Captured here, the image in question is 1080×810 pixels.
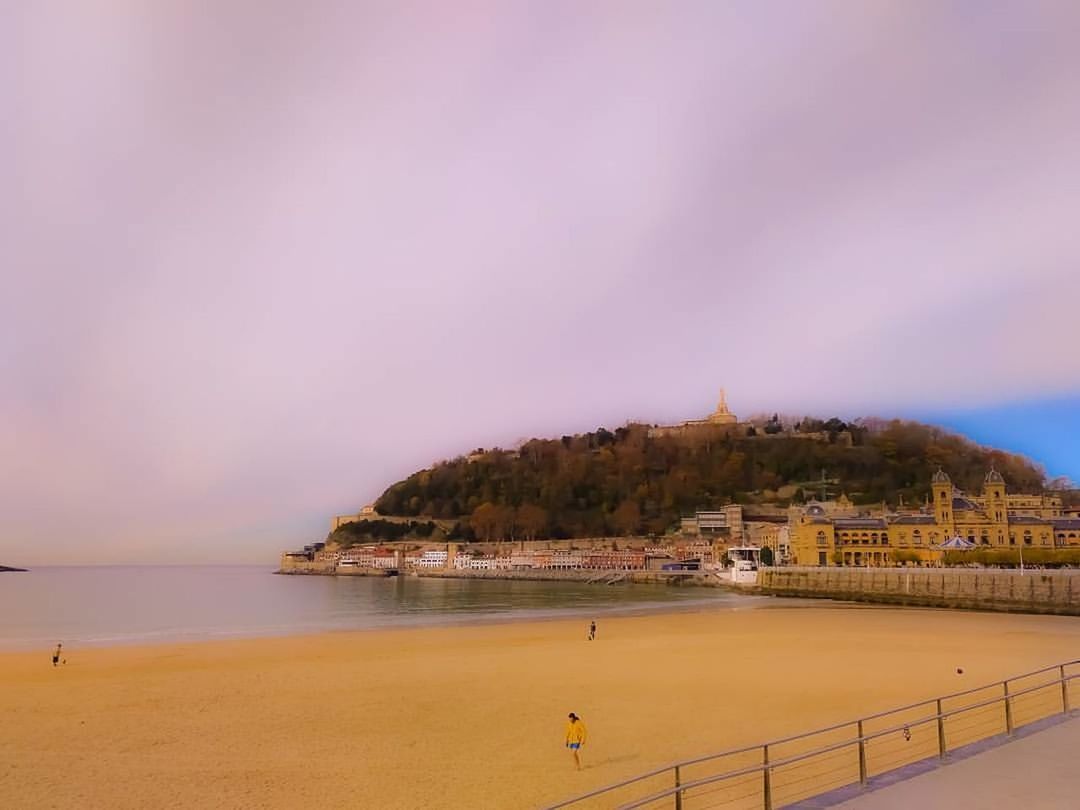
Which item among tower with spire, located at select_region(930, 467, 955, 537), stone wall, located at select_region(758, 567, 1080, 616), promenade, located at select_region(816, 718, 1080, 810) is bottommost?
stone wall, located at select_region(758, 567, 1080, 616)

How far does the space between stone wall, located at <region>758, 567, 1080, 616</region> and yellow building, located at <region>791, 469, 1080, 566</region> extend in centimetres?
1362

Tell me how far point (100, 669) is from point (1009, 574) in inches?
2056

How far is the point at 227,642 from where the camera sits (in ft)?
120

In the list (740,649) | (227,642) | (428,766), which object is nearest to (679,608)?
(740,649)

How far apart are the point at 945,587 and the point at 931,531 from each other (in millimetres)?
33787

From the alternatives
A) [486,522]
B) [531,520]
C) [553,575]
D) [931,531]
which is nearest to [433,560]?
[486,522]

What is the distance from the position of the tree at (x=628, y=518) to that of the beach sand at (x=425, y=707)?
13841cm

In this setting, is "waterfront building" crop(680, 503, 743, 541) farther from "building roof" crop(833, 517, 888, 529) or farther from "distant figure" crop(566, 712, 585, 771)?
"distant figure" crop(566, 712, 585, 771)

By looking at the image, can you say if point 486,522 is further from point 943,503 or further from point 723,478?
point 943,503

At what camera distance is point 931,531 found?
85000 millimetres

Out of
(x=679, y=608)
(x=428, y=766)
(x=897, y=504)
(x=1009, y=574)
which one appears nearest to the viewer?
(x=428, y=766)

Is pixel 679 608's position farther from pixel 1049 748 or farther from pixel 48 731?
pixel 1049 748

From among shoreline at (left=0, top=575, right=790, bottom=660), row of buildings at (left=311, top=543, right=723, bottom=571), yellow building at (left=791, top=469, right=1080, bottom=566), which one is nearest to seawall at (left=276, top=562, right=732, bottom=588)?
row of buildings at (left=311, top=543, right=723, bottom=571)

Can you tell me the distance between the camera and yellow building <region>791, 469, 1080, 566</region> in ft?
258
